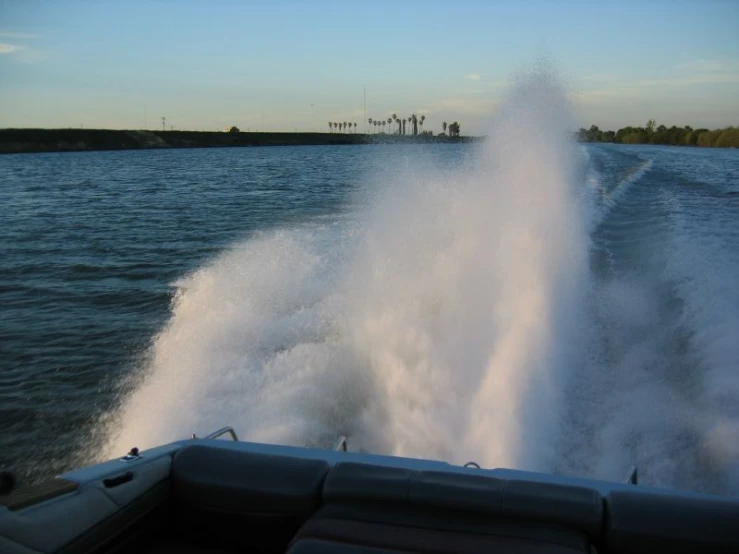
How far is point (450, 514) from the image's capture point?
9.33 feet

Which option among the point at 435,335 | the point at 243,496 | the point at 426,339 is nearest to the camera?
the point at 243,496

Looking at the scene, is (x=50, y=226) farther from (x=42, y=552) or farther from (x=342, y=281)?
(x=42, y=552)

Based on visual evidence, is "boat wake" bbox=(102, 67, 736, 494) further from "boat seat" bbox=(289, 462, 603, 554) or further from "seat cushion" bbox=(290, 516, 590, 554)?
"seat cushion" bbox=(290, 516, 590, 554)

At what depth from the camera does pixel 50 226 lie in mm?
20516

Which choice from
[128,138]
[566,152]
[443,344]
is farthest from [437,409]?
[128,138]

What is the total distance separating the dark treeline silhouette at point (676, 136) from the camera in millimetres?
70688

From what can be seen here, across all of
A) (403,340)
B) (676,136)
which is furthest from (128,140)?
(403,340)

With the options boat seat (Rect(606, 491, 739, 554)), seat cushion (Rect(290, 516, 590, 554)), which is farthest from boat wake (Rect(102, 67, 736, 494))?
seat cushion (Rect(290, 516, 590, 554))

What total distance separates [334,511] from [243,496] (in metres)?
0.59

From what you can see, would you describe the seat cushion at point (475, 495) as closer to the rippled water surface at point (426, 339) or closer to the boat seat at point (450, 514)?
the boat seat at point (450, 514)

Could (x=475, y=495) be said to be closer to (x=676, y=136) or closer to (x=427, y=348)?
(x=427, y=348)

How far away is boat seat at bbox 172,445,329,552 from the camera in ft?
10.4

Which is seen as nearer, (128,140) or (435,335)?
(435,335)

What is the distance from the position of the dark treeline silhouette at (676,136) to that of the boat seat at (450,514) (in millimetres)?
72939
